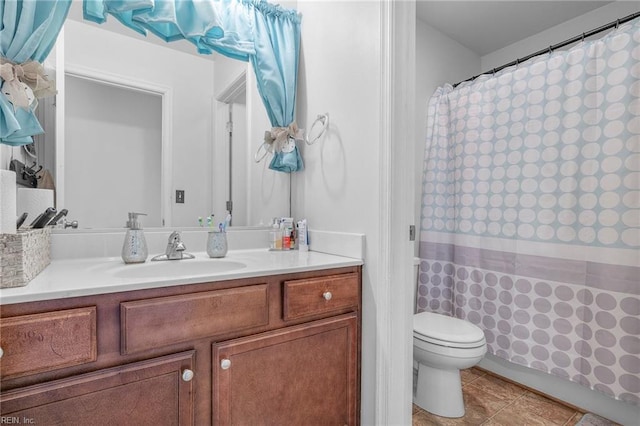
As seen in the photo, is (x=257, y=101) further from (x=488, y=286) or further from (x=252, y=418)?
(x=488, y=286)

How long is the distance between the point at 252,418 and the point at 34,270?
0.76 metres

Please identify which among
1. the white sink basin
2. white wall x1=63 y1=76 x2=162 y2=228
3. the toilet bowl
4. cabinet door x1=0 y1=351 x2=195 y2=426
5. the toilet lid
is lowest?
A: the toilet bowl

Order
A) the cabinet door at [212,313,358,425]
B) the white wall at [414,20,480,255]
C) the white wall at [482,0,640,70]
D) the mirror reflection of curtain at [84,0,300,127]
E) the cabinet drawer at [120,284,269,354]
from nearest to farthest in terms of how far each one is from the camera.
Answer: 1. the cabinet drawer at [120,284,269,354]
2. the cabinet door at [212,313,358,425]
3. the mirror reflection of curtain at [84,0,300,127]
4. the white wall at [482,0,640,70]
5. the white wall at [414,20,480,255]

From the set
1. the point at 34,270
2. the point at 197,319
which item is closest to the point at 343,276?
the point at 197,319

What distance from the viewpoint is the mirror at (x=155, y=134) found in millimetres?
1205

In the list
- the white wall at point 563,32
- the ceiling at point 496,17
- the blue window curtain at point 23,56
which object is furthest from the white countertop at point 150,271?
the white wall at point 563,32

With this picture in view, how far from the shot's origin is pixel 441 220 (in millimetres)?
2238

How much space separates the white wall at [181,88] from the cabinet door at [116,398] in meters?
0.69

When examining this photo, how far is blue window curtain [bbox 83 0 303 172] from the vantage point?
1205mm

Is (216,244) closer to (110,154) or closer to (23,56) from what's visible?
(110,154)

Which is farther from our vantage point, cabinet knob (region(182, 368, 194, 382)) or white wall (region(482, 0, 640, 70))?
white wall (region(482, 0, 640, 70))

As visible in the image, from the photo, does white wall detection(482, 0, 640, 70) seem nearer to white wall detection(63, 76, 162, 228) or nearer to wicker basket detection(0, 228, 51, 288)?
white wall detection(63, 76, 162, 228)

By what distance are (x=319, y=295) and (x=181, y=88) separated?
112cm

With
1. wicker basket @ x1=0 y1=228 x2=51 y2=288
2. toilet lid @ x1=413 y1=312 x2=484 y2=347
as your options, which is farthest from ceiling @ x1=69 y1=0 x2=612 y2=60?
wicker basket @ x1=0 y1=228 x2=51 y2=288
